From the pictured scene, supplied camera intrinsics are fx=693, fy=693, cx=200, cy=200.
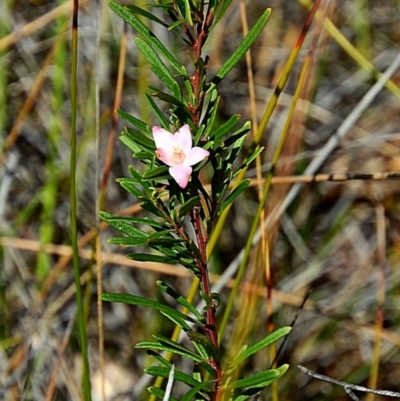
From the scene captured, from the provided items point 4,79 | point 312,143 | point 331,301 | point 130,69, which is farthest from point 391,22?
point 4,79

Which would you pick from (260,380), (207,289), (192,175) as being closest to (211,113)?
(192,175)

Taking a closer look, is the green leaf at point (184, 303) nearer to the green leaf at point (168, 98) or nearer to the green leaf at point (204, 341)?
the green leaf at point (204, 341)

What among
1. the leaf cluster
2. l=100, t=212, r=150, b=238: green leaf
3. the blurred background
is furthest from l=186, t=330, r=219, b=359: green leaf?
the blurred background

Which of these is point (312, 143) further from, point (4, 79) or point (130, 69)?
point (4, 79)

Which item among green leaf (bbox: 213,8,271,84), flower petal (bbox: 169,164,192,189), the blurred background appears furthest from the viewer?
the blurred background

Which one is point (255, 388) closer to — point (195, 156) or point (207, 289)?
point (207, 289)

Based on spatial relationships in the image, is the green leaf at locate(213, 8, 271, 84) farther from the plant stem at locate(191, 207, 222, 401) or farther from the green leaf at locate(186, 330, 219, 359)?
the green leaf at locate(186, 330, 219, 359)
